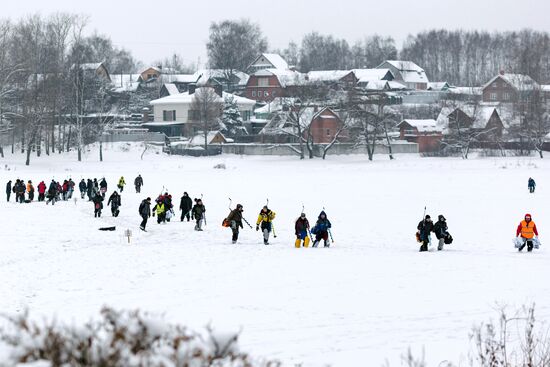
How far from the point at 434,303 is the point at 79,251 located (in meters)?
11.5

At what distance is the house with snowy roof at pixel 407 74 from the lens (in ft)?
468

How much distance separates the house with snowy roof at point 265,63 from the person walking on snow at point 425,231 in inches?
4497

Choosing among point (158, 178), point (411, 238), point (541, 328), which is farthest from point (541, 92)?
point (541, 328)

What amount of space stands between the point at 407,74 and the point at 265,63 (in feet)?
72.9

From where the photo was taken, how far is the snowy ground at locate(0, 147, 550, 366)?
1406cm

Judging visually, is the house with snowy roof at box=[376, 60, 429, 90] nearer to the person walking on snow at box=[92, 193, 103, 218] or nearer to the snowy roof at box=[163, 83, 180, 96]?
the snowy roof at box=[163, 83, 180, 96]

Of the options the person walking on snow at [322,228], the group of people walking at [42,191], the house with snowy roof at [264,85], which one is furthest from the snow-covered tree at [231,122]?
the person walking on snow at [322,228]

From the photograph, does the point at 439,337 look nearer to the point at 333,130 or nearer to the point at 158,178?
the point at 158,178

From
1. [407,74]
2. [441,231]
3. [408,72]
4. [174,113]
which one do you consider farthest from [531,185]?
[408,72]

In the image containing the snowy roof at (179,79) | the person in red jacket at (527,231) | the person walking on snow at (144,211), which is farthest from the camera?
the snowy roof at (179,79)

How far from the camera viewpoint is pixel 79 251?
24.5m

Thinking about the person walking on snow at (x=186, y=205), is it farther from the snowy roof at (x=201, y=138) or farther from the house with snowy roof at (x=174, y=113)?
the house with snowy roof at (x=174, y=113)

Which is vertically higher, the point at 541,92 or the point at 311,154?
the point at 541,92

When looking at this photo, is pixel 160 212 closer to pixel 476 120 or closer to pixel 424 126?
pixel 476 120
